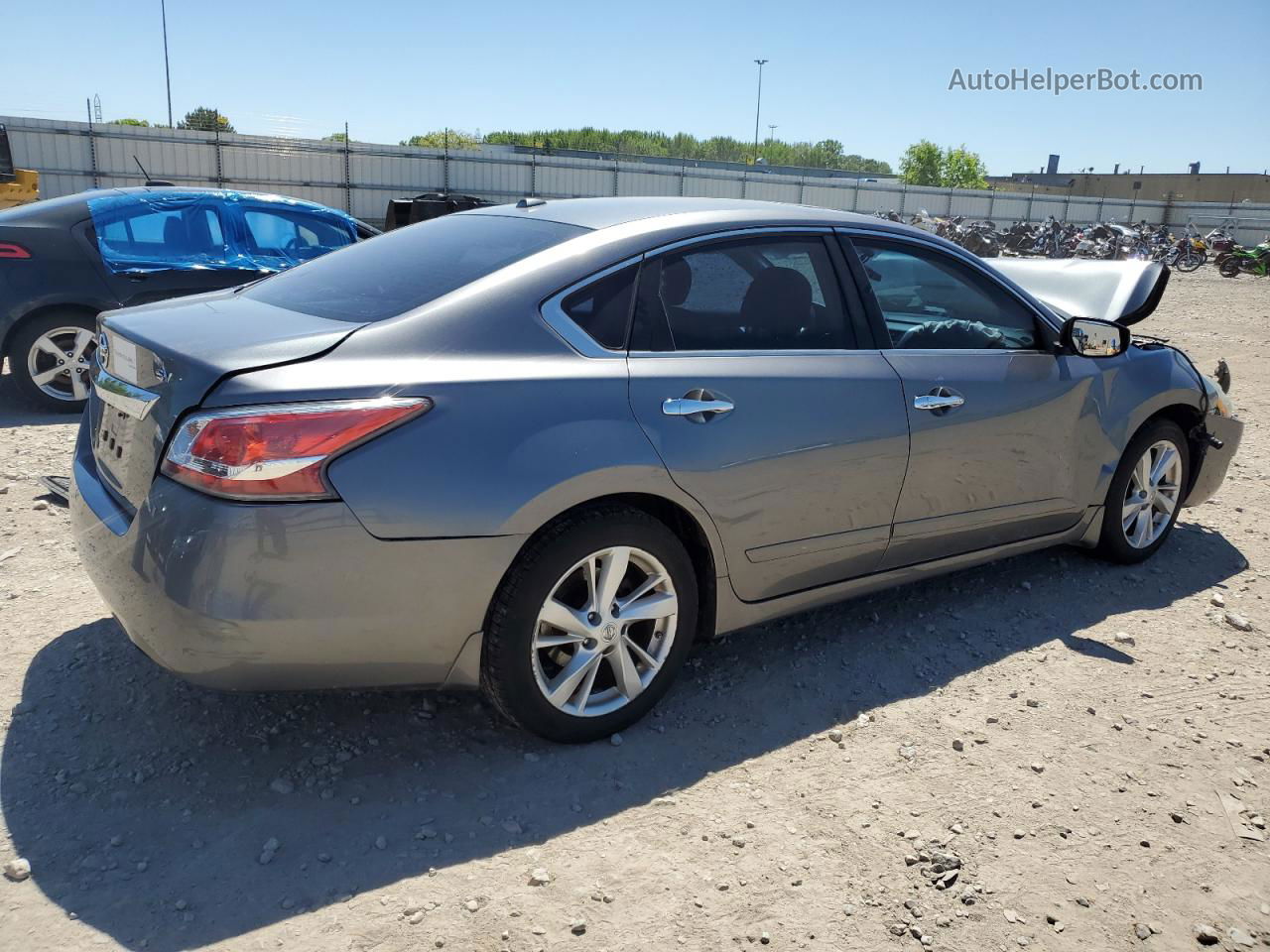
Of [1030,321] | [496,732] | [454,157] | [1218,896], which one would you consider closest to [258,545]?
[496,732]

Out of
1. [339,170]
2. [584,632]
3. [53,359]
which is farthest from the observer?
[339,170]

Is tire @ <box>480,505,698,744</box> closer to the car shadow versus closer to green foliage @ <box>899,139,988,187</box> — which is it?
the car shadow

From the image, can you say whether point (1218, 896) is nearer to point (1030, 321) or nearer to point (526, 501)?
point (526, 501)

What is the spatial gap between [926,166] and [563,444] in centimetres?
10499

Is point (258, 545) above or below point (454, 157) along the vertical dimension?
below

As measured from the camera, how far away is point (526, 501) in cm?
272

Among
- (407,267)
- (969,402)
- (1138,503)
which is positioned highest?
(407,267)

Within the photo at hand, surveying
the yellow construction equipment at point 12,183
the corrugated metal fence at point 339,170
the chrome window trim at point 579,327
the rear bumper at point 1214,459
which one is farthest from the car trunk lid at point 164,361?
the corrugated metal fence at point 339,170

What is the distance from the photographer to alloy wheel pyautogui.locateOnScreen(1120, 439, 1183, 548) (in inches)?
187

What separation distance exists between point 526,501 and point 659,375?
2.02ft

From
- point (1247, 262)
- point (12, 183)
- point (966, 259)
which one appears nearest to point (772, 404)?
point (966, 259)

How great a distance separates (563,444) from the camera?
279cm

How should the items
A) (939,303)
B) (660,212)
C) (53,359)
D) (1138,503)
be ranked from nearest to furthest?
1. (660,212)
2. (939,303)
3. (1138,503)
4. (53,359)

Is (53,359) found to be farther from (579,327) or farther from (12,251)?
(579,327)
